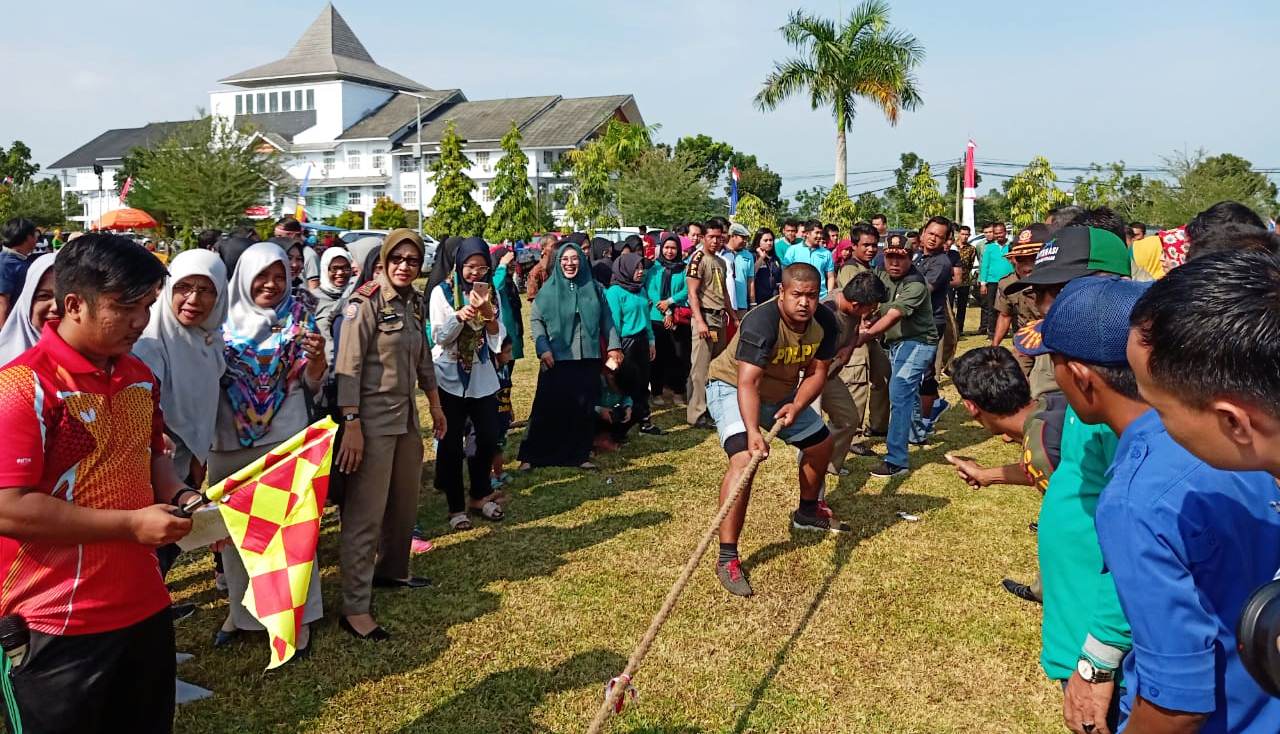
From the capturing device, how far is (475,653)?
14.0 ft

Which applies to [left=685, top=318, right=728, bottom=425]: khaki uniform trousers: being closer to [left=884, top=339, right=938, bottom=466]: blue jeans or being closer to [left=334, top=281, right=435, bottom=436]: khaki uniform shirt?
[left=884, top=339, right=938, bottom=466]: blue jeans

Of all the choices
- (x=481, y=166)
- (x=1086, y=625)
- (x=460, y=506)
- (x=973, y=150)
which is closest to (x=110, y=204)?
(x=481, y=166)

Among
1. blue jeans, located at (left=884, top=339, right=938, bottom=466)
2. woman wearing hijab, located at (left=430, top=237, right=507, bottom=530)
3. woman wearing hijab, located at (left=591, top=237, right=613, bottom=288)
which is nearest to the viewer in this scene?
woman wearing hijab, located at (left=430, top=237, right=507, bottom=530)

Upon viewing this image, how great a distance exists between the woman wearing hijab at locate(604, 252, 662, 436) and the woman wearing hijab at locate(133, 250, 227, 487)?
5.08 metres

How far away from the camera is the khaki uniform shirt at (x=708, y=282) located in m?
9.14

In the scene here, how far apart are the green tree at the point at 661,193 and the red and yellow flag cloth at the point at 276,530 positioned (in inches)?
1299

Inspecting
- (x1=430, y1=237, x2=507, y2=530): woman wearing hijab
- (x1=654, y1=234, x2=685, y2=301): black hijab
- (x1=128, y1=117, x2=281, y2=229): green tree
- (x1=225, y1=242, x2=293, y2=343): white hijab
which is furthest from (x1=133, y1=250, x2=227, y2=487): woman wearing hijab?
(x1=128, y1=117, x2=281, y2=229): green tree

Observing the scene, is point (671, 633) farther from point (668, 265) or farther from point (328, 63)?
point (328, 63)

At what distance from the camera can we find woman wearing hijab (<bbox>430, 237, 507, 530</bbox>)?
18.6ft

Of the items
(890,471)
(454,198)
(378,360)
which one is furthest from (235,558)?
(454,198)

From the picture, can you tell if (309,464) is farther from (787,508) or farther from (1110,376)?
(787,508)

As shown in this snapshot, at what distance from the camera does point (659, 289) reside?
995 cm

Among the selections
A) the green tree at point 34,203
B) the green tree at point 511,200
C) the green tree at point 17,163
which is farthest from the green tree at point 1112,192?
the green tree at point 17,163

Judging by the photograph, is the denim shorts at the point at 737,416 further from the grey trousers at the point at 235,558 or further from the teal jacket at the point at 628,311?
the teal jacket at the point at 628,311
